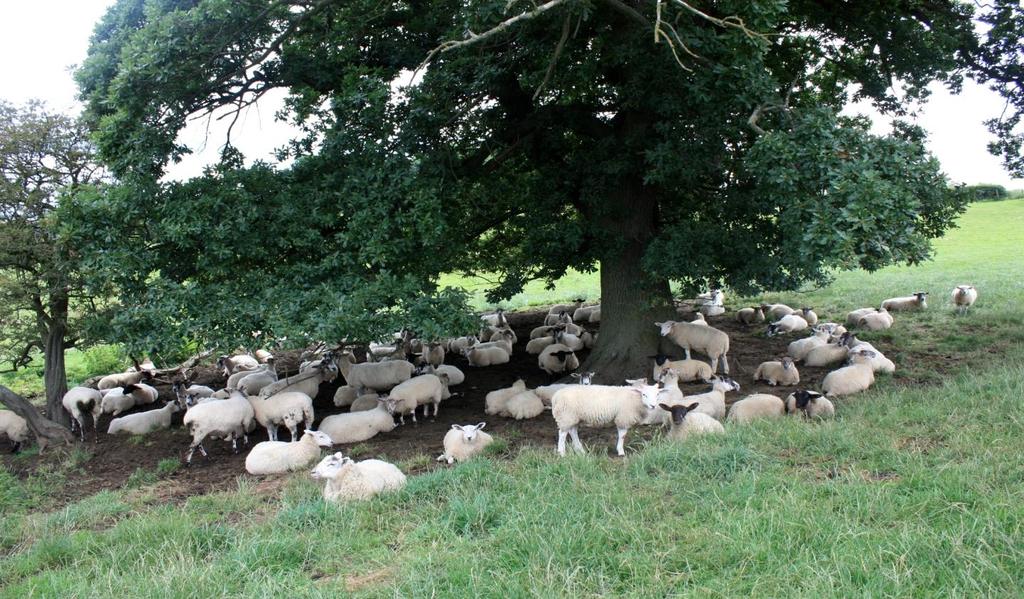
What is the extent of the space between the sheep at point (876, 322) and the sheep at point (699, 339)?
5024 millimetres

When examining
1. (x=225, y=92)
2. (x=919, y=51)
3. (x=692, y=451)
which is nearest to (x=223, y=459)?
(x=225, y=92)

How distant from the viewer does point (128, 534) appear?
5910 mm

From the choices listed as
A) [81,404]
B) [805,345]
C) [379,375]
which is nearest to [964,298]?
[805,345]

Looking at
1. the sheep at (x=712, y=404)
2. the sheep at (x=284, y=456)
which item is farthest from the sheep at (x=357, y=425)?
the sheep at (x=712, y=404)

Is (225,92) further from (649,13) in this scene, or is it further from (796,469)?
(796,469)

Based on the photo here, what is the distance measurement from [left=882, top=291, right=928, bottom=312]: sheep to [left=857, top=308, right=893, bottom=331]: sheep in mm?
2438

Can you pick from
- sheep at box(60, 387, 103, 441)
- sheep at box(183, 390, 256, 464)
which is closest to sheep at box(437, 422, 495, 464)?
sheep at box(183, 390, 256, 464)

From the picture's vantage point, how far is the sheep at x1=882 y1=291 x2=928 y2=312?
18297 mm

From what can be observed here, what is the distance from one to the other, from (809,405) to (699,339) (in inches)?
169

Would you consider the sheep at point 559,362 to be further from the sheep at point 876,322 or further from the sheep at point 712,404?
the sheep at point 876,322

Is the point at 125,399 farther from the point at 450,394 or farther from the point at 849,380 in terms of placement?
the point at 849,380

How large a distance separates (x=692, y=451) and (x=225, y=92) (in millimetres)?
8797

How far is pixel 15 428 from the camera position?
11.7m

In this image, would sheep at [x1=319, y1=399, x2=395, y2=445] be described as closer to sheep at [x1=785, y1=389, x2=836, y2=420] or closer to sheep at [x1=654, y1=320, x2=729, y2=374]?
sheep at [x1=654, y1=320, x2=729, y2=374]
